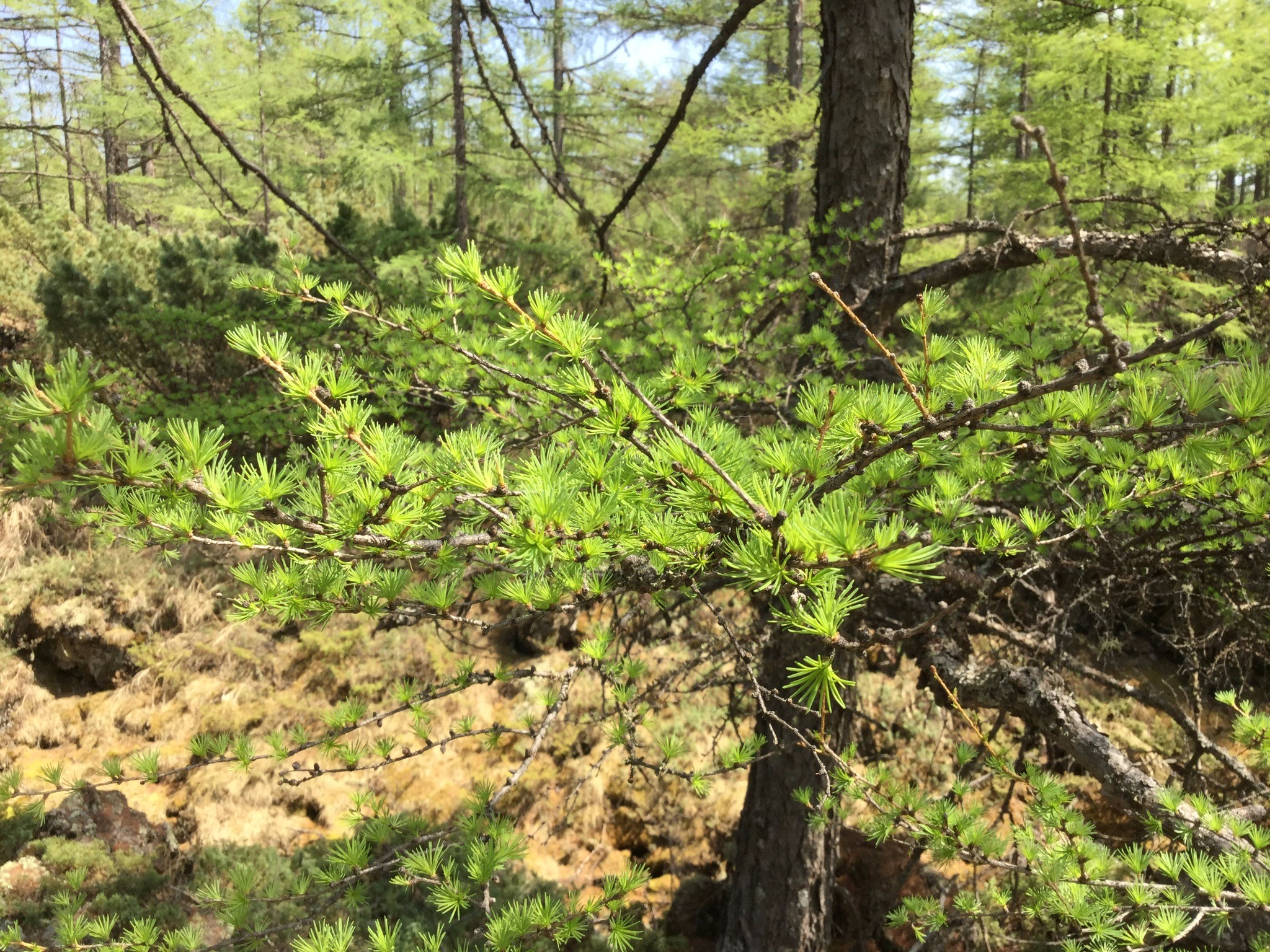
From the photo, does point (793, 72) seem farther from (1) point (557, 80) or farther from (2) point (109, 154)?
(2) point (109, 154)

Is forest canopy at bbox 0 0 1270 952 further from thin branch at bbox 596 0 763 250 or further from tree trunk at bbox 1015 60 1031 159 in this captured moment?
tree trunk at bbox 1015 60 1031 159

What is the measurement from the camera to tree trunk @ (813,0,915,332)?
2.89m

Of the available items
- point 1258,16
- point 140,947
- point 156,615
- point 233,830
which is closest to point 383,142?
point 156,615

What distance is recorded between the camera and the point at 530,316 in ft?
3.31

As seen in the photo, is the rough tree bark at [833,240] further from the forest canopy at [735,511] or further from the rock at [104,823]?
the rock at [104,823]

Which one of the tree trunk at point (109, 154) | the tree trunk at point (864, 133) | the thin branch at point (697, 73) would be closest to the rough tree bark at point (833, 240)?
the tree trunk at point (864, 133)

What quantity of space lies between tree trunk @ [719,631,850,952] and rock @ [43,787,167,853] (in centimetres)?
343

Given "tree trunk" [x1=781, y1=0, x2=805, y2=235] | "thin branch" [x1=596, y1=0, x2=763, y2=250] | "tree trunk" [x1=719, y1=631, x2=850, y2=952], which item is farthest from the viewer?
"tree trunk" [x1=781, y1=0, x2=805, y2=235]

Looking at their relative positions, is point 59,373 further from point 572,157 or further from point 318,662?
A: point 572,157

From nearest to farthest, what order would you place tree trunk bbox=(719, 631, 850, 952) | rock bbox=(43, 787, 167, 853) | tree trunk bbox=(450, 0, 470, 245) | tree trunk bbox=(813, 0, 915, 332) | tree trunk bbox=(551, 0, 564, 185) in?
1. tree trunk bbox=(813, 0, 915, 332)
2. tree trunk bbox=(719, 631, 850, 952)
3. rock bbox=(43, 787, 167, 853)
4. tree trunk bbox=(551, 0, 564, 185)
5. tree trunk bbox=(450, 0, 470, 245)

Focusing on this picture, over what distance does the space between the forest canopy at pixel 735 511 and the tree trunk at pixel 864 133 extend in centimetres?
2

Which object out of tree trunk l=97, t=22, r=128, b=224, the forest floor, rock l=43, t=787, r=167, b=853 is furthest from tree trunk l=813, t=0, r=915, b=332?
tree trunk l=97, t=22, r=128, b=224

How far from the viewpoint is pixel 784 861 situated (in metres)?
3.13

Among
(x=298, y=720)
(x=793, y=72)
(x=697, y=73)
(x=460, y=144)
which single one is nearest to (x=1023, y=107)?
(x=793, y=72)
